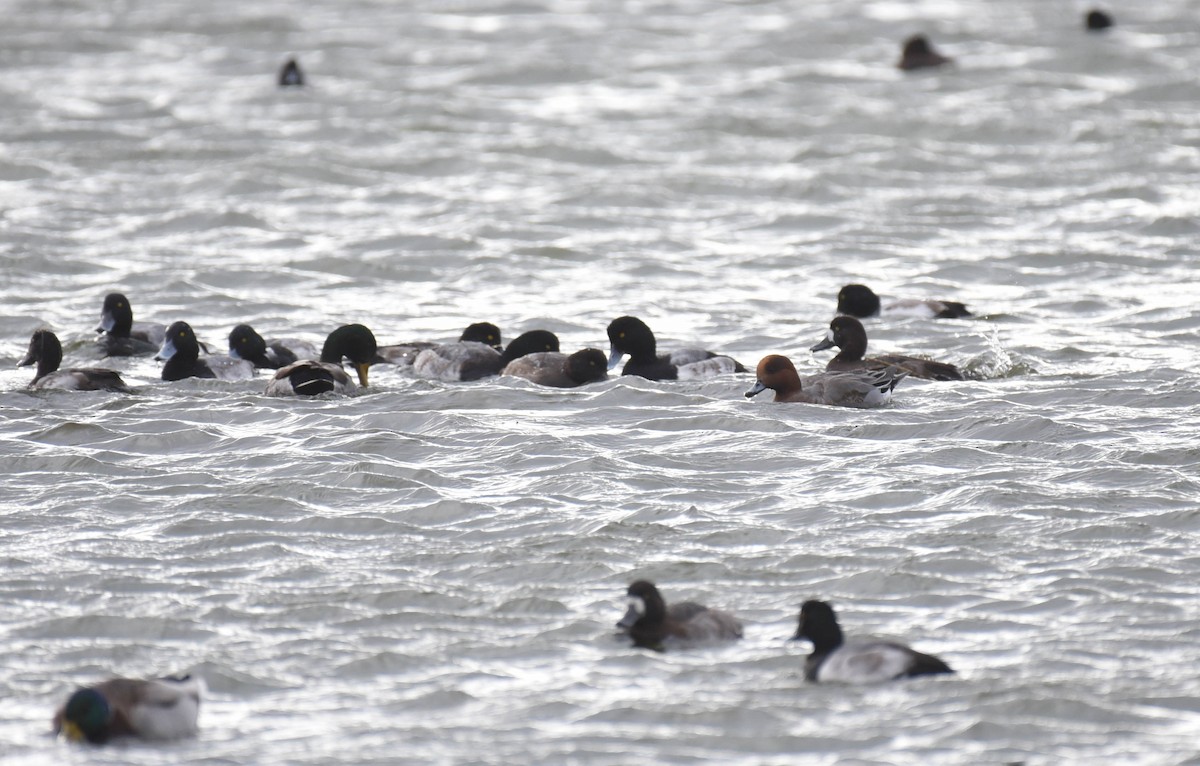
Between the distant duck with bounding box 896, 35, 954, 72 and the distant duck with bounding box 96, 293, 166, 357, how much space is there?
17.3 meters

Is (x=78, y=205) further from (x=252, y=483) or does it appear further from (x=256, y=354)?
(x=252, y=483)

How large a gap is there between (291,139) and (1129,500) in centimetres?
1668

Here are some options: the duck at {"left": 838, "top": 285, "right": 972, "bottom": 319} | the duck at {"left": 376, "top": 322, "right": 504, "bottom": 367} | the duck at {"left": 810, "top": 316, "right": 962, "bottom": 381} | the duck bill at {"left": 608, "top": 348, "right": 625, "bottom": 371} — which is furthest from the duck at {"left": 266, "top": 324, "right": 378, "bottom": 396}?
the duck at {"left": 838, "top": 285, "right": 972, "bottom": 319}

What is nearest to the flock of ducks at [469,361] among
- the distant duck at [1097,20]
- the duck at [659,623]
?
the duck at [659,623]

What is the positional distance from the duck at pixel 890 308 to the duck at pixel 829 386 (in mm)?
2949

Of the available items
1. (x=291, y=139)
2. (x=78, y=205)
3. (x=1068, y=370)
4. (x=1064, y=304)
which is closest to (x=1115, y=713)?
(x=1068, y=370)

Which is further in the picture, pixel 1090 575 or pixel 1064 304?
pixel 1064 304

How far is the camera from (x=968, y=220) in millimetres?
20922

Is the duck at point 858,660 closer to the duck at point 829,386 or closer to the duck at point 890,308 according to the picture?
the duck at point 829,386

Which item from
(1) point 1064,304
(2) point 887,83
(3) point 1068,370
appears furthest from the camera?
(2) point 887,83

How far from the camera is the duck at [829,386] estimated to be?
13203 mm

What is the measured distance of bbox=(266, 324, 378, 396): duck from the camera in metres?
13.6

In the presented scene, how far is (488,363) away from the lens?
14.3 metres

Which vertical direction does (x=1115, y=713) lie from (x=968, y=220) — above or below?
→ below
